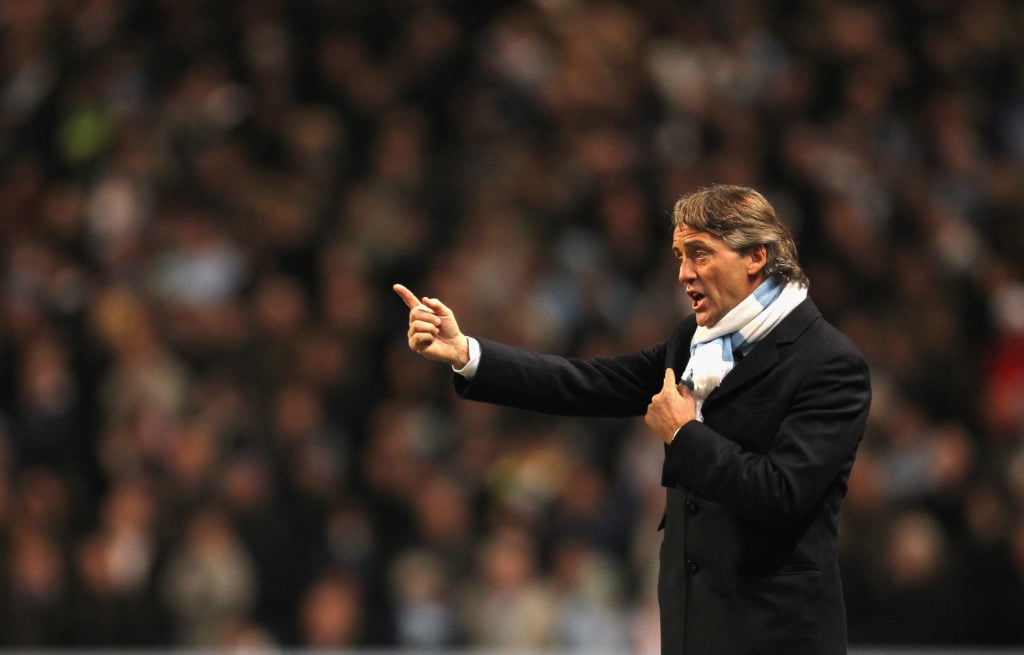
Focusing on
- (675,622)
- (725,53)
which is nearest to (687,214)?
(675,622)

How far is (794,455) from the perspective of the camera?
3.12 m

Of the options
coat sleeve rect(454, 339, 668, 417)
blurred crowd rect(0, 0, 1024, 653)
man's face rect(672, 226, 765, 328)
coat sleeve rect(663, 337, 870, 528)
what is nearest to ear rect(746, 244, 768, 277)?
man's face rect(672, 226, 765, 328)

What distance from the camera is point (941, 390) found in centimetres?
771

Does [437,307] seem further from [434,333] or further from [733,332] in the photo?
[733,332]

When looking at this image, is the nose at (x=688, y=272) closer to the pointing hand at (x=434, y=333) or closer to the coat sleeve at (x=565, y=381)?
the coat sleeve at (x=565, y=381)

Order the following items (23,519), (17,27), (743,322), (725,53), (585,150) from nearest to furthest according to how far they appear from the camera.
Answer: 1. (743,322)
2. (23,519)
3. (585,150)
4. (725,53)
5. (17,27)

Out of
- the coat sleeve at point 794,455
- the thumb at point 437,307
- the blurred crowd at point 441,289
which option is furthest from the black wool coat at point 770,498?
the blurred crowd at point 441,289

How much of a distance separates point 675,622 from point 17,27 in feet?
28.6

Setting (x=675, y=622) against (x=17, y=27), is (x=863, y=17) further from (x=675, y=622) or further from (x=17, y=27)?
(x=675, y=622)

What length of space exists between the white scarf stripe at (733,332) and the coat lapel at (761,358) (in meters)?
0.01

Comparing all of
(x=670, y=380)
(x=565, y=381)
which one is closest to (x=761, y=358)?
(x=670, y=380)

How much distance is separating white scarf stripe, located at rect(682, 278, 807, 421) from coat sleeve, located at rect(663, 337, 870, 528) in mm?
117

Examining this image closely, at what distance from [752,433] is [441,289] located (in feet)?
16.8

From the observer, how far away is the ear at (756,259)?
3.25 metres
